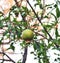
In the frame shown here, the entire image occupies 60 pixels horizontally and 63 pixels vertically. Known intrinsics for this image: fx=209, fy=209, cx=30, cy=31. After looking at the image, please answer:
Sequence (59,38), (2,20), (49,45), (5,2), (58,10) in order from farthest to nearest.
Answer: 1. (5,2)
2. (49,45)
3. (2,20)
4. (59,38)
5. (58,10)

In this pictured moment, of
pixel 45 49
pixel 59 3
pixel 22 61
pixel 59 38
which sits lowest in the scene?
pixel 22 61

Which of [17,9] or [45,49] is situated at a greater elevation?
[17,9]

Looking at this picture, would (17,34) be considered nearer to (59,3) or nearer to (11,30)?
(11,30)

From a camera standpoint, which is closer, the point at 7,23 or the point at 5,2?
the point at 7,23

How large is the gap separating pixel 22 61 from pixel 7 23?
0.92 metres

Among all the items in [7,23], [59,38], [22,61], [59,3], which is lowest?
[22,61]

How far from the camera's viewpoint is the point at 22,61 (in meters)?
2.21

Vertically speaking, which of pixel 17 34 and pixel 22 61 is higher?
pixel 17 34

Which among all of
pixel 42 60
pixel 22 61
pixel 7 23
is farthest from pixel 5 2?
pixel 7 23

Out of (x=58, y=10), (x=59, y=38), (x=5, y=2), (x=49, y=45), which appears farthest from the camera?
(x=5, y=2)

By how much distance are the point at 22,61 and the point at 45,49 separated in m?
0.68

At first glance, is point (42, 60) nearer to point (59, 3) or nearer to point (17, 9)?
point (17, 9)

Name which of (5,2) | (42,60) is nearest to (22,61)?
(42,60)

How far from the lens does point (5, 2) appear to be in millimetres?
3598
